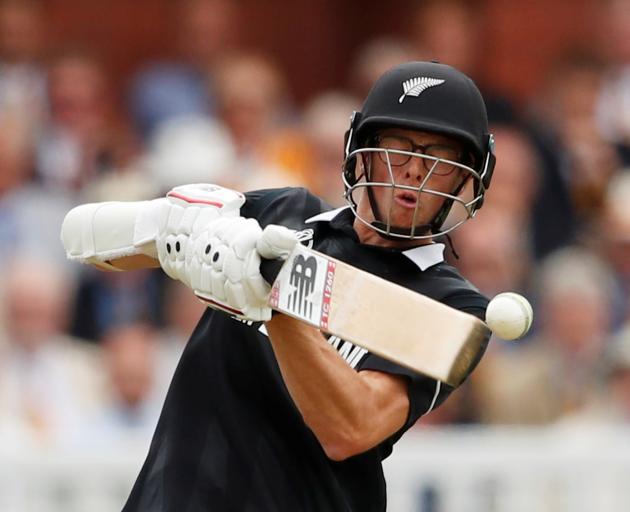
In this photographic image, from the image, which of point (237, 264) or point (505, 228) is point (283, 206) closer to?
point (237, 264)

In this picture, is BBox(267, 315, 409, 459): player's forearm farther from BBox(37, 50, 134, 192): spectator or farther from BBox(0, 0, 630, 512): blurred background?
BBox(37, 50, 134, 192): spectator

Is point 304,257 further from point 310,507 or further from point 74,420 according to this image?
point 74,420

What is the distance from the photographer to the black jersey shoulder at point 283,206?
157 inches

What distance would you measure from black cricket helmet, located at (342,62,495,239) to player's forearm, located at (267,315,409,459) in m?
0.45

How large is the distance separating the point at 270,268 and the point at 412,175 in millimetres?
658

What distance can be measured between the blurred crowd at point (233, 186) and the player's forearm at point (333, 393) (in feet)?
12.2

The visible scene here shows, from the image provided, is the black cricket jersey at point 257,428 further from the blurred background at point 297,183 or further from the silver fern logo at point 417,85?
the blurred background at point 297,183

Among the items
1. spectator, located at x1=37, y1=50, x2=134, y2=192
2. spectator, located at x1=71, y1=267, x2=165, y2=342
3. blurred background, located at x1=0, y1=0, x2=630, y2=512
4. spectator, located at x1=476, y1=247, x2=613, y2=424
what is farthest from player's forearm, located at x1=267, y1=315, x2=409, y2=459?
spectator, located at x1=37, y1=50, x2=134, y2=192

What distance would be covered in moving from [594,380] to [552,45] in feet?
11.5

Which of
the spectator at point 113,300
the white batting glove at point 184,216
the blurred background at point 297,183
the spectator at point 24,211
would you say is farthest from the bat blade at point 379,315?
the spectator at point 24,211

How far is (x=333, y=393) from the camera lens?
3.35 meters

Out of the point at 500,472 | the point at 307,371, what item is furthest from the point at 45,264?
the point at 307,371

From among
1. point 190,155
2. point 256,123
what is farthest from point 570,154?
point 190,155

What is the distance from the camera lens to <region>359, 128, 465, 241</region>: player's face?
3719 millimetres
